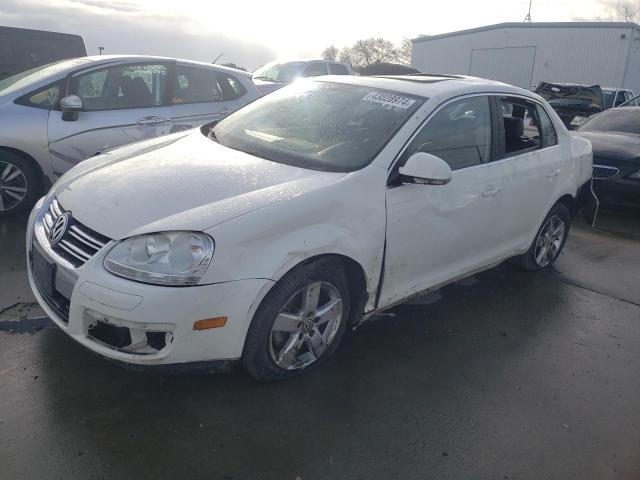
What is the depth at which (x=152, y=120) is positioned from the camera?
566 cm

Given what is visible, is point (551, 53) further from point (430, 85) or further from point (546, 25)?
point (430, 85)

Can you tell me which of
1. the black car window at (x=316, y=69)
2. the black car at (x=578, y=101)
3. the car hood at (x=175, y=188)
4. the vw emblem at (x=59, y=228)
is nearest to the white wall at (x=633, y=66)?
the black car at (x=578, y=101)

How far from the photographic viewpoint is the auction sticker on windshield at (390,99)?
3.52 m

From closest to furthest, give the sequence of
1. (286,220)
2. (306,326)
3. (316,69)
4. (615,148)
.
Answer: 1. (286,220)
2. (306,326)
3. (615,148)
4. (316,69)

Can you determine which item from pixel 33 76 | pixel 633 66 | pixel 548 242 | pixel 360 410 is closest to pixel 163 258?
pixel 360 410

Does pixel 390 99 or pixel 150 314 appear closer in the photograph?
pixel 150 314

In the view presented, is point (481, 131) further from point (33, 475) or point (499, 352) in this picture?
point (33, 475)

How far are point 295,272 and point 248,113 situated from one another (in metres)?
1.75

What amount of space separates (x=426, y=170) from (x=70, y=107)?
3575mm

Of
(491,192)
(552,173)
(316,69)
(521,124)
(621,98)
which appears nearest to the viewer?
(491,192)

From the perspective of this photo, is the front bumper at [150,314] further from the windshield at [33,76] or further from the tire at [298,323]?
the windshield at [33,76]

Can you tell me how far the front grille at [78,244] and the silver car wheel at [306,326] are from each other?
93cm

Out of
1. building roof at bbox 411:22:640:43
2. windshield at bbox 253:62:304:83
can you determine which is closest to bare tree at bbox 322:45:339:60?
building roof at bbox 411:22:640:43

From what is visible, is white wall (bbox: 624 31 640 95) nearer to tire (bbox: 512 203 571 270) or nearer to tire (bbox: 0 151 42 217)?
tire (bbox: 512 203 571 270)
